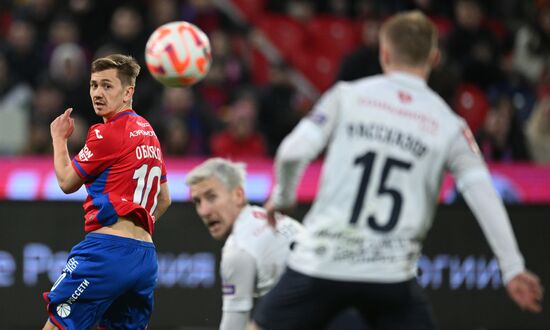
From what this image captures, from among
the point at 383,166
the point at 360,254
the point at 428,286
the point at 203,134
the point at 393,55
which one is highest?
the point at 393,55

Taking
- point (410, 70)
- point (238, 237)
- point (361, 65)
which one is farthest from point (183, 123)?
point (410, 70)

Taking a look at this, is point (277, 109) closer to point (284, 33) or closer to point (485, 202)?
point (284, 33)

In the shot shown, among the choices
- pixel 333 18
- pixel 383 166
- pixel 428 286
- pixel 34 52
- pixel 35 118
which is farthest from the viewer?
pixel 333 18

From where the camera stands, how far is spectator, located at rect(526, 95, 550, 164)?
448 inches

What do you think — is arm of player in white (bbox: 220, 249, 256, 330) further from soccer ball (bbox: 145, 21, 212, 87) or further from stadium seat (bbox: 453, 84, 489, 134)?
stadium seat (bbox: 453, 84, 489, 134)

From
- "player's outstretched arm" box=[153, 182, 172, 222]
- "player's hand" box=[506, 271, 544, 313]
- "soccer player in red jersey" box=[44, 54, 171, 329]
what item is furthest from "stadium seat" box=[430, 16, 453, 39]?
"player's hand" box=[506, 271, 544, 313]

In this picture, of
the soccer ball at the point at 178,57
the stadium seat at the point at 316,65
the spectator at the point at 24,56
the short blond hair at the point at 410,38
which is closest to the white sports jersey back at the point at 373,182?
the short blond hair at the point at 410,38

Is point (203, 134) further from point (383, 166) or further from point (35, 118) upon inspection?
point (383, 166)

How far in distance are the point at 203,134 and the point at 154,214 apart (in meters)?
5.22

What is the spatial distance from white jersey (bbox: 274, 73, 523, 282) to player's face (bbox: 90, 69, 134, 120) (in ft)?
6.53

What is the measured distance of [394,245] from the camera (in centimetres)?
422

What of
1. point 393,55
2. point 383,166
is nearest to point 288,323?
point 383,166

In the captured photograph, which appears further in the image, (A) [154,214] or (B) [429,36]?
(A) [154,214]

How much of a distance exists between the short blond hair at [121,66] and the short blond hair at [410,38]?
6.84 feet
